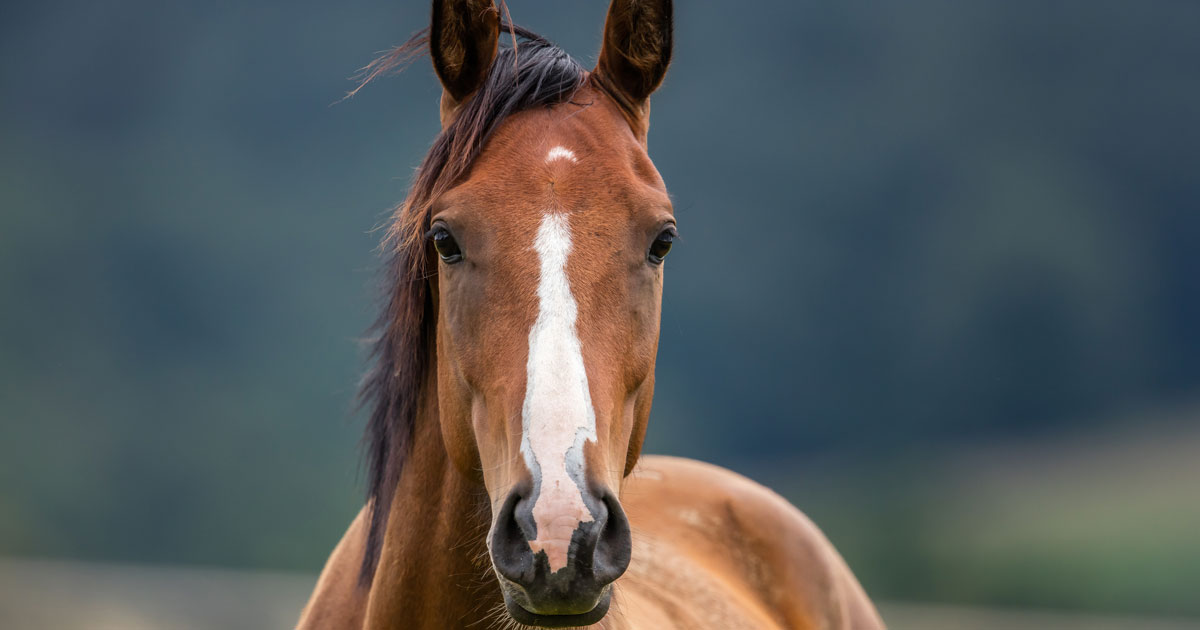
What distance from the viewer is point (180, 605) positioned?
25.7ft

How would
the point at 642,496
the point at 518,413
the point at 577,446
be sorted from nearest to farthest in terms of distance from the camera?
the point at 577,446 < the point at 518,413 < the point at 642,496

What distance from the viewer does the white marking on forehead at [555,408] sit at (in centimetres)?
144

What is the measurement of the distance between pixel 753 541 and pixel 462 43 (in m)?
2.58

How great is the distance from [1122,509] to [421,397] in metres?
8.66

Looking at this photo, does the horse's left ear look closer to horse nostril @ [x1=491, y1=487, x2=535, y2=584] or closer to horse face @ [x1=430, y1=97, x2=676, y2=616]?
horse face @ [x1=430, y1=97, x2=676, y2=616]

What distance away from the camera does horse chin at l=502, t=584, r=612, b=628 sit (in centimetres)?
153

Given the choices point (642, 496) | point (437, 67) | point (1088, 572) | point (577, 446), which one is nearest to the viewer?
point (577, 446)

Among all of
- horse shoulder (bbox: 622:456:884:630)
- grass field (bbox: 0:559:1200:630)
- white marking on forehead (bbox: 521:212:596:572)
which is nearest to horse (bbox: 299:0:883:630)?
white marking on forehead (bbox: 521:212:596:572)

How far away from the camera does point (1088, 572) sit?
8.52 metres

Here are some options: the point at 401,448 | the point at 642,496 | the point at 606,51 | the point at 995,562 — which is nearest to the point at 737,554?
the point at 642,496

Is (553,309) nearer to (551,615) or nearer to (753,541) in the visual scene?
(551,615)

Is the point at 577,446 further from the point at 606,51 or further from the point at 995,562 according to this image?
the point at 995,562

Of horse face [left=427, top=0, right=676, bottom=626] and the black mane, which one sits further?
the black mane

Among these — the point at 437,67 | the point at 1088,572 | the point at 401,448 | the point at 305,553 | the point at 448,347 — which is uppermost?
the point at 437,67
